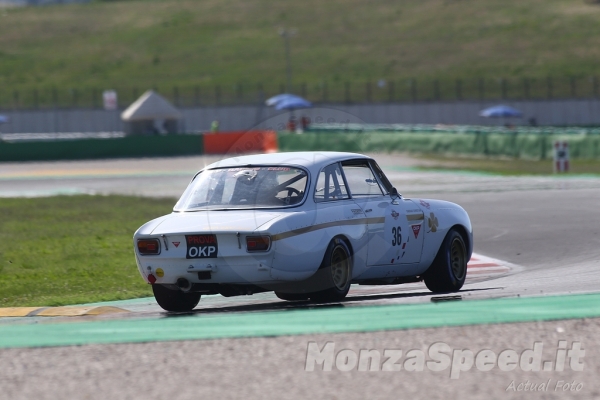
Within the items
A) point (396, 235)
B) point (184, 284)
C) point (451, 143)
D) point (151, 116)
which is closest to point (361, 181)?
point (396, 235)

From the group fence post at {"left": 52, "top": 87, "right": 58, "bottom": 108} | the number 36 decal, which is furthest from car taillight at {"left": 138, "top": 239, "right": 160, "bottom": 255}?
fence post at {"left": 52, "top": 87, "right": 58, "bottom": 108}

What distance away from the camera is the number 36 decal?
33.1 feet

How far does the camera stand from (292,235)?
9008 mm

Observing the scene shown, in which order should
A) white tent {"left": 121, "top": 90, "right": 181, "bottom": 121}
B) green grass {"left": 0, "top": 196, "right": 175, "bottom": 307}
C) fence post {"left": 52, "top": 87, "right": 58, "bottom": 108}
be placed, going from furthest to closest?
fence post {"left": 52, "top": 87, "right": 58, "bottom": 108} < white tent {"left": 121, "top": 90, "right": 181, "bottom": 121} < green grass {"left": 0, "top": 196, "right": 175, "bottom": 307}

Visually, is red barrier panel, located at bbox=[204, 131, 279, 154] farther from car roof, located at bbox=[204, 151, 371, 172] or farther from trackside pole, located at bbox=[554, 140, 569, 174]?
car roof, located at bbox=[204, 151, 371, 172]

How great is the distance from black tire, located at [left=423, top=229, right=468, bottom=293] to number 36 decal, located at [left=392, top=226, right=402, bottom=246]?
670 millimetres

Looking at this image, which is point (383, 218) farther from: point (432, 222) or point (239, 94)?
point (239, 94)

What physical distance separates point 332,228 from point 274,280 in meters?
0.74

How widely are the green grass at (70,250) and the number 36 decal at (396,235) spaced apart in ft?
10.2

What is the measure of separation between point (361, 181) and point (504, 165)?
86.4 feet

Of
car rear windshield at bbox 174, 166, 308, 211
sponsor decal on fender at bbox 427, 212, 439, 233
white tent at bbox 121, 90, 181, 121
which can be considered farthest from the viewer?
white tent at bbox 121, 90, 181, 121

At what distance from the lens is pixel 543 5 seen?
102500 millimetres

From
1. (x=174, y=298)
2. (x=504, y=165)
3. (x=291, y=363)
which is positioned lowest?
(x=504, y=165)

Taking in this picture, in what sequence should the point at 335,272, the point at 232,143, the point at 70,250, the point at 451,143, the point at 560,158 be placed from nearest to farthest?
the point at 335,272, the point at 70,250, the point at 560,158, the point at 451,143, the point at 232,143
